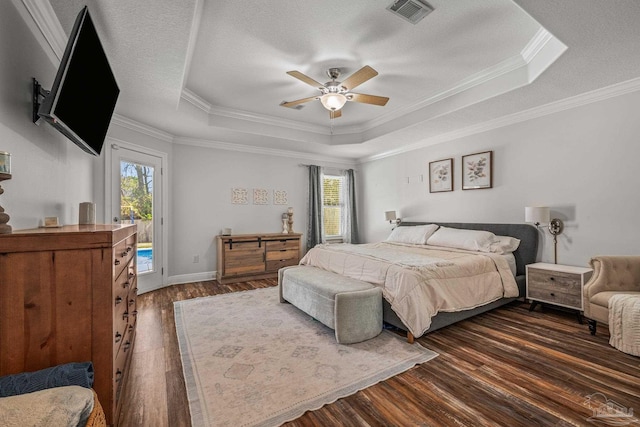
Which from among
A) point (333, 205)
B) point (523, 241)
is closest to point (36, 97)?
point (523, 241)

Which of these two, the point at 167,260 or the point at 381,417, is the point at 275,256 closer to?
the point at 167,260

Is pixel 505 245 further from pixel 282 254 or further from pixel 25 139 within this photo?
pixel 25 139

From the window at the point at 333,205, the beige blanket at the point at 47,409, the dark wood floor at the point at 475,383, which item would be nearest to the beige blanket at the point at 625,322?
the dark wood floor at the point at 475,383

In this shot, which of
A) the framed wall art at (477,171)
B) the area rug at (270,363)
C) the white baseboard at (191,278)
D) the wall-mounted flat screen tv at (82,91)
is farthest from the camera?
the white baseboard at (191,278)

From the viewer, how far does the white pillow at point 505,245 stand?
384cm

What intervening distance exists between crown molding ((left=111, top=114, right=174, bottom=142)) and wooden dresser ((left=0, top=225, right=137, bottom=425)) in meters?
3.19

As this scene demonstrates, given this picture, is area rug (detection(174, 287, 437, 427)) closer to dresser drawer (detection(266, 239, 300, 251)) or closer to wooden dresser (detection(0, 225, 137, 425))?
wooden dresser (detection(0, 225, 137, 425))

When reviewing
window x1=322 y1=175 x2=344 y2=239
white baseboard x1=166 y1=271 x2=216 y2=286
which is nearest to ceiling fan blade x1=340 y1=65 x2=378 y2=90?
window x1=322 y1=175 x2=344 y2=239

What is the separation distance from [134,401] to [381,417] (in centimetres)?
158

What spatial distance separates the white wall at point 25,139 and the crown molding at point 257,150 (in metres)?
2.73

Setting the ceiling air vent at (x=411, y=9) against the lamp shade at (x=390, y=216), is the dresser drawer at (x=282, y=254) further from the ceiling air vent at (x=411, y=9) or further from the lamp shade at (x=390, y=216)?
the ceiling air vent at (x=411, y=9)

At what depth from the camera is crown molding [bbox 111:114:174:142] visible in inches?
156

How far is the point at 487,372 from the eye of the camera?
2.19 m

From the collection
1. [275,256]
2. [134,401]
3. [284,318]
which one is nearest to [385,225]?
[275,256]
